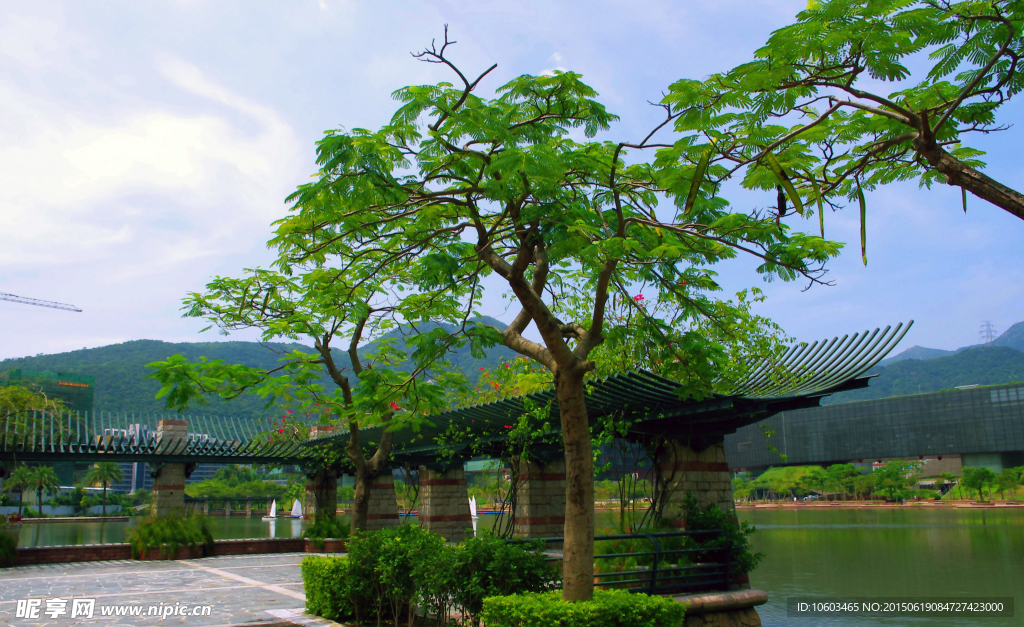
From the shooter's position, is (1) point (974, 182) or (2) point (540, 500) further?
(2) point (540, 500)

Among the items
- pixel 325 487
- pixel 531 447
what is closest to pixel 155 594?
pixel 531 447

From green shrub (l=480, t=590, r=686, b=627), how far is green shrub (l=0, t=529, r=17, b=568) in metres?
17.5

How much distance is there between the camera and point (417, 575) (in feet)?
27.9

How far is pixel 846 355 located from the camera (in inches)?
440

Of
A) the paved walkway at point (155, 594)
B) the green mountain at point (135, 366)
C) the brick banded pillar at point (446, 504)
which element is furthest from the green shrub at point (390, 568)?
the green mountain at point (135, 366)

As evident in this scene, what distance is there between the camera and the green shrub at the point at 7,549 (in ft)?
59.8

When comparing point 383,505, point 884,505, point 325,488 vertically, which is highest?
point 325,488

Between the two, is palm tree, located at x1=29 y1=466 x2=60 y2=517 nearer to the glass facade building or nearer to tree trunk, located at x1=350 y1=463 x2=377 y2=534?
the glass facade building

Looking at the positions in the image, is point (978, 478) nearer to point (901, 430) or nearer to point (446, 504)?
point (901, 430)

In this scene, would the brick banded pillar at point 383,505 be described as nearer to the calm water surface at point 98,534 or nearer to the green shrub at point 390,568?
the calm water surface at point 98,534

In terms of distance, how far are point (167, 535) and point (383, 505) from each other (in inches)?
281

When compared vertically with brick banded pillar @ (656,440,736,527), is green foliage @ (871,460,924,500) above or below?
below

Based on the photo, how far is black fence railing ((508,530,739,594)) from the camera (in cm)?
959

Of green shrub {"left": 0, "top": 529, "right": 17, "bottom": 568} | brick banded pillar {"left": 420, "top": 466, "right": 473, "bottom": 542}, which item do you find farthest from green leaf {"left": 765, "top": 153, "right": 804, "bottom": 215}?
green shrub {"left": 0, "top": 529, "right": 17, "bottom": 568}
